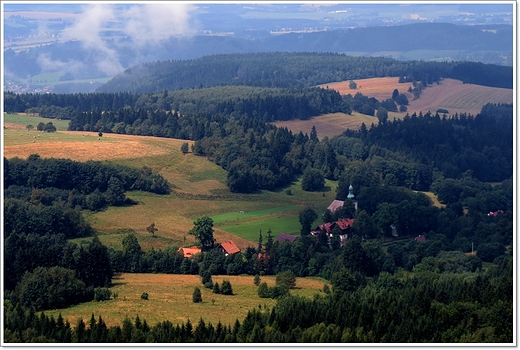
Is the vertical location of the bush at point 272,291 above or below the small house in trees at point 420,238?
above

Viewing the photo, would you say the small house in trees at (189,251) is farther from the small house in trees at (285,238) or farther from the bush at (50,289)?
→ the bush at (50,289)

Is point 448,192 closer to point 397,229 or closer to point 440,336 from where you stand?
point 397,229

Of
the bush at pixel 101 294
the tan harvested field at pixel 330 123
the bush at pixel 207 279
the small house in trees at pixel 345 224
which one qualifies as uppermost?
the tan harvested field at pixel 330 123

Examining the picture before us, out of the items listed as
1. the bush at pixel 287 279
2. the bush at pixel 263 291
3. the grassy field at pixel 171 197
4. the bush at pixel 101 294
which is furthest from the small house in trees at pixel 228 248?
the bush at pixel 101 294

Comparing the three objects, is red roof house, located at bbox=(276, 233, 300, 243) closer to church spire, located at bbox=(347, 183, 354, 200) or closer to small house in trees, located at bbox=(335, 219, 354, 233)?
small house in trees, located at bbox=(335, 219, 354, 233)

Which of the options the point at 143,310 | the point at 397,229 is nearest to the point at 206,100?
the point at 397,229

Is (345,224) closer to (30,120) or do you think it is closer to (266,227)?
(266,227)

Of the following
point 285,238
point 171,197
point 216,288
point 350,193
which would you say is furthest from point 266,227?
point 216,288
